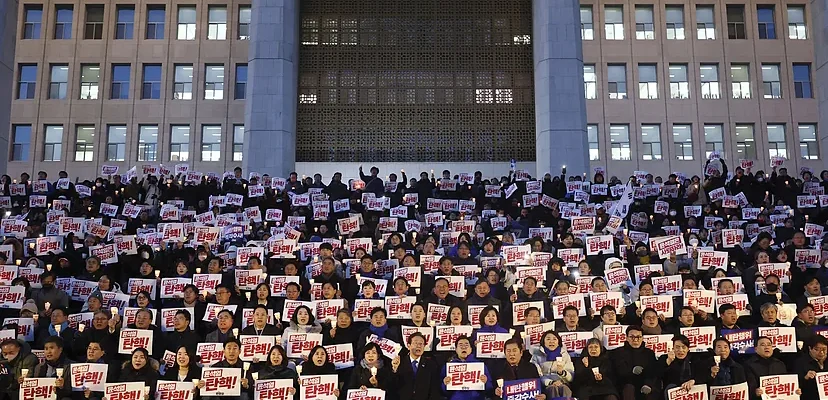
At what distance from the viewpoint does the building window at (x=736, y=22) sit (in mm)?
35281

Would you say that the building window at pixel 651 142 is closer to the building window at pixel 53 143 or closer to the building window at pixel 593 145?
the building window at pixel 593 145

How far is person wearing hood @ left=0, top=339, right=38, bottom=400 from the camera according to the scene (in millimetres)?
9969

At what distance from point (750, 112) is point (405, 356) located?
2818 cm

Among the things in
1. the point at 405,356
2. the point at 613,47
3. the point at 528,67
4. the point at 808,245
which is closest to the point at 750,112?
the point at 613,47

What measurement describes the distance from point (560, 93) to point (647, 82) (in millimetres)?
8281

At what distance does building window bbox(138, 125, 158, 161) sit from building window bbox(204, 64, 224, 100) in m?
2.50

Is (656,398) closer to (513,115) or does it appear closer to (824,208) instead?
(824,208)

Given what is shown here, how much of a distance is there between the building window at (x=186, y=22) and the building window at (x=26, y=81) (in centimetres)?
610

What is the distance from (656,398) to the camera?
32.1 feet

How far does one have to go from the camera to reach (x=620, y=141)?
3416cm

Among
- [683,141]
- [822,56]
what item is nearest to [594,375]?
[822,56]

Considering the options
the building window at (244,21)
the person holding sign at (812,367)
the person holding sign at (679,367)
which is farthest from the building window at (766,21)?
the person holding sign at (679,367)

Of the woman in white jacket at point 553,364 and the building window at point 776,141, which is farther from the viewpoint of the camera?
the building window at point 776,141

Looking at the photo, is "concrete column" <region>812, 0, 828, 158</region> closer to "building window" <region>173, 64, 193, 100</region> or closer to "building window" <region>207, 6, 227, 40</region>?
"building window" <region>207, 6, 227, 40</region>
